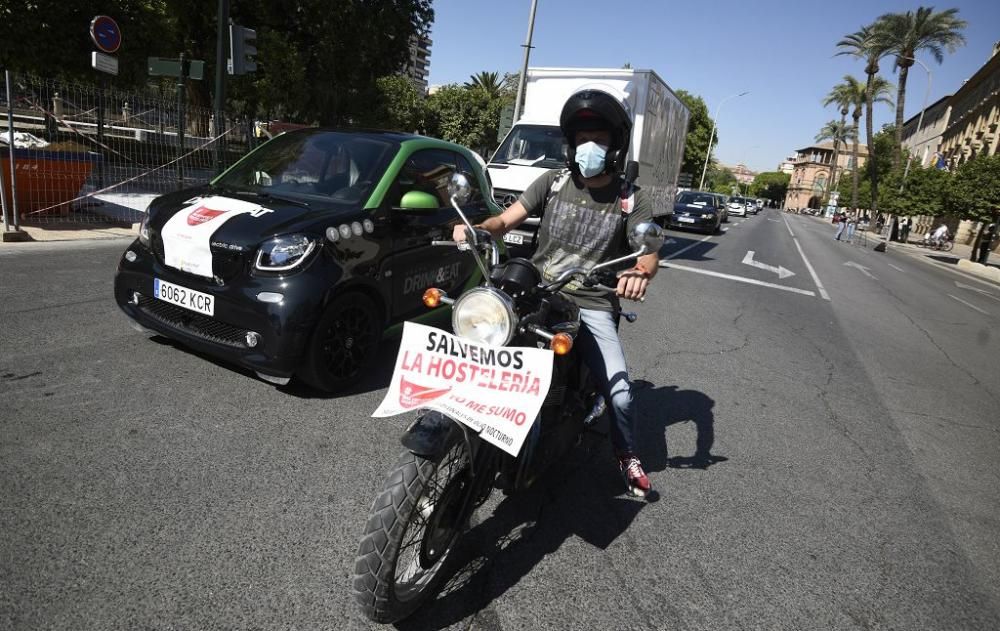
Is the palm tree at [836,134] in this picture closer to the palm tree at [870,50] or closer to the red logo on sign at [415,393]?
the palm tree at [870,50]

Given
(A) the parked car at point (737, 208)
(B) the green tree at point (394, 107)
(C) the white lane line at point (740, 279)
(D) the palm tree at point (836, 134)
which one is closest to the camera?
(C) the white lane line at point (740, 279)

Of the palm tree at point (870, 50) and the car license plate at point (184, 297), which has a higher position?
the palm tree at point (870, 50)

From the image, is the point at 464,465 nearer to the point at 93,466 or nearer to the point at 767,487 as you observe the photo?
the point at 93,466

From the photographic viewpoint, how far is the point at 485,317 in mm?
2076

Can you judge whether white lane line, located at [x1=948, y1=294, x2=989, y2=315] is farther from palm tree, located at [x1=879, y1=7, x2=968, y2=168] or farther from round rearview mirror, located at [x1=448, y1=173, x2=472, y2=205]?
palm tree, located at [x1=879, y1=7, x2=968, y2=168]

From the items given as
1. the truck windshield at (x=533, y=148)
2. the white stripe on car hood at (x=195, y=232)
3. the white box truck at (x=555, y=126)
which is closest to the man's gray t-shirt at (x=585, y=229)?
the white stripe on car hood at (x=195, y=232)

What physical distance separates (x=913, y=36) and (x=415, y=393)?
164 ft

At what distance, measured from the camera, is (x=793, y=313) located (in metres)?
8.80

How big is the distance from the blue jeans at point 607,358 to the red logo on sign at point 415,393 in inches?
40.7

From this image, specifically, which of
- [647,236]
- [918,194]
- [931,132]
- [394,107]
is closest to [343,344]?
[647,236]

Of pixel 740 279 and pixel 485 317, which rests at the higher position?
pixel 485 317

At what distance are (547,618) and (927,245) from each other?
41830mm

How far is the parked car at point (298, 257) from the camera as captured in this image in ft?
11.4

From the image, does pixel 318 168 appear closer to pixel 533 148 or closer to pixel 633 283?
pixel 633 283
